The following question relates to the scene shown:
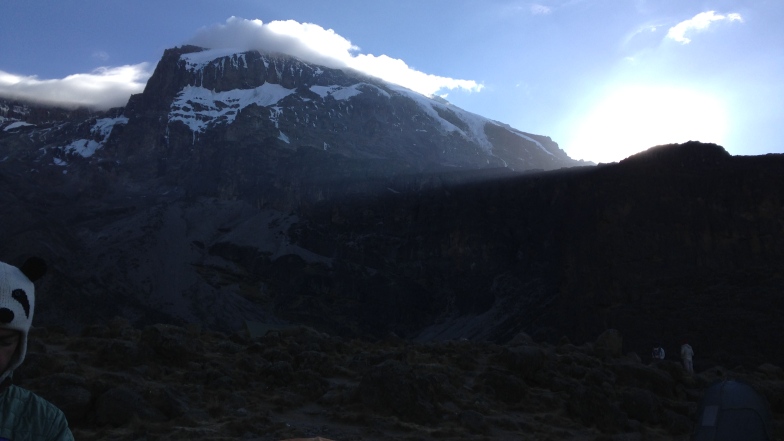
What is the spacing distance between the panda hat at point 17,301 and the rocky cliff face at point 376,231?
45691mm

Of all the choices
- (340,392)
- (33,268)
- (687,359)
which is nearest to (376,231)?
(687,359)

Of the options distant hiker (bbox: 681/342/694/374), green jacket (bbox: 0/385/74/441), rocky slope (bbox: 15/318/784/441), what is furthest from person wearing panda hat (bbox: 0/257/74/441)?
distant hiker (bbox: 681/342/694/374)

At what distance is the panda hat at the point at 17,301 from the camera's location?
3.43 metres

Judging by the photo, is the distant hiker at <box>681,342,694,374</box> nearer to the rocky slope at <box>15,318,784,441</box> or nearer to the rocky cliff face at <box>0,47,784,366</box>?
the rocky slope at <box>15,318,784,441</box>

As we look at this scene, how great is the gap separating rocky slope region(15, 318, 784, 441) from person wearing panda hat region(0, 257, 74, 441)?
997 centimetres

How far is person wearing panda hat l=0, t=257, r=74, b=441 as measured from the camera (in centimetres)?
345

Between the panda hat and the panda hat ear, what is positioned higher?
the panda hat ear

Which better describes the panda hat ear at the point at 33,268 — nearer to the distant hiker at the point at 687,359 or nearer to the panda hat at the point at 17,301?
the panda hat at the point at 17,301

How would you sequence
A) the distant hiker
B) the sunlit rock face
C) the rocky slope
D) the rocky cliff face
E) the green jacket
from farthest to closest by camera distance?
the sunlit rock face → the rocky cliff face → the distant hiker → the rocky slope → the green jacket

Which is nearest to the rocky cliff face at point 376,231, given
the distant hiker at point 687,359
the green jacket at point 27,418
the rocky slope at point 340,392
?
the distant hiker at point 687,359

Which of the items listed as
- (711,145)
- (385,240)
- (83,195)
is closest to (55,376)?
(711,145)

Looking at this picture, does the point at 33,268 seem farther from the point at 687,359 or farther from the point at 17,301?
the point at 687,359

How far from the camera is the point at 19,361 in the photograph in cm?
355

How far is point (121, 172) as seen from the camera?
169m
